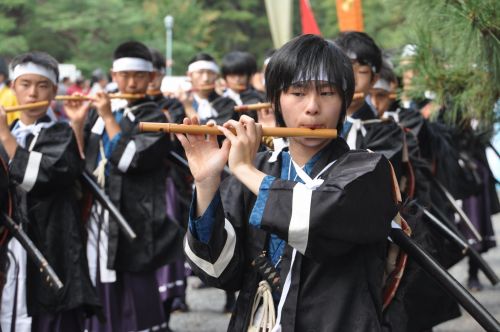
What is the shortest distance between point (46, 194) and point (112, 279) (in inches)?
38.1

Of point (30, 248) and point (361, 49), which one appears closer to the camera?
point (30, 248)

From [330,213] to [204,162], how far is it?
490 millimetres

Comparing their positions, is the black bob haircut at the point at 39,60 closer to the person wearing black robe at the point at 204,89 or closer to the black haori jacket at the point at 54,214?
the black haori jacket at the point at 54,214

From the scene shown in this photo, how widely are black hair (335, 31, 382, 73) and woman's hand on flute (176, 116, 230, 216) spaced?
213 centimetres

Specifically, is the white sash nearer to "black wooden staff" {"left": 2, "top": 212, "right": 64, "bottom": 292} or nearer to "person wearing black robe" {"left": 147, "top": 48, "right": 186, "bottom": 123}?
"black wooden staff" {"left": 2, "top": 212, "right": 64, "bottom": 292}

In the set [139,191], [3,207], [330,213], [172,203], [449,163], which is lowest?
[172,203]

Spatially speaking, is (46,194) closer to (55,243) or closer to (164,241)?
(55,243)

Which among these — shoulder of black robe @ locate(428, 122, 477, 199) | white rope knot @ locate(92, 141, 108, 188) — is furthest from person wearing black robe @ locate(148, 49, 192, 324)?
shoulder of black robe @ locate(428, 122, 477, 199)

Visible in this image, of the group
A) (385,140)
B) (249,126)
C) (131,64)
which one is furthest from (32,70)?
(249,126)

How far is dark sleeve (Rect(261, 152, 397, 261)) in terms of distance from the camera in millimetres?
2504

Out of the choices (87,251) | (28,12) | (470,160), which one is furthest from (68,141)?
(28,12)

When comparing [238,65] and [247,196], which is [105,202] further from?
[238,65]

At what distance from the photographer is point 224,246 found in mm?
2779

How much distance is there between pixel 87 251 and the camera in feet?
18.8
